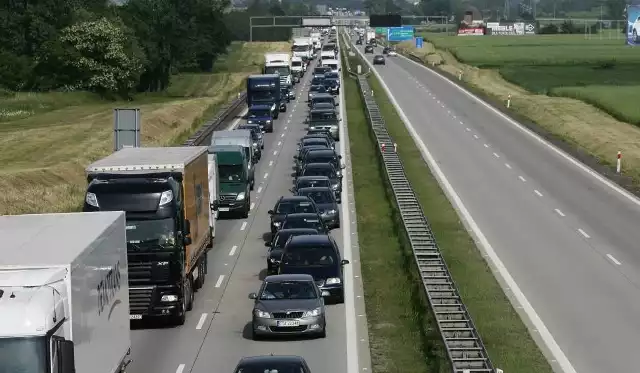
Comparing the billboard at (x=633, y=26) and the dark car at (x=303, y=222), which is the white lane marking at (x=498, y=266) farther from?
the billboard at (x=633, y=26)

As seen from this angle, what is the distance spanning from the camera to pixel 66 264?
1298cm

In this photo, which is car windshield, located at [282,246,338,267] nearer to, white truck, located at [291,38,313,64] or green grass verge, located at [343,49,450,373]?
green grass verge, located at [343,49,450,373]

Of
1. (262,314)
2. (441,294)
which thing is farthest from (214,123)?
(262,314)

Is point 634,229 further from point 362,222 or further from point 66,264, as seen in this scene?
point 66,264

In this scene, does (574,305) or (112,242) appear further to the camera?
(574,305)

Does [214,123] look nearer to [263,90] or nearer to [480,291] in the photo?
[263,90]

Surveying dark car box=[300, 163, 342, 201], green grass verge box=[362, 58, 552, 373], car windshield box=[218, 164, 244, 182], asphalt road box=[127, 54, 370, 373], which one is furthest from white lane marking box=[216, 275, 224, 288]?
dark car box=[300, 163, 342, 201]

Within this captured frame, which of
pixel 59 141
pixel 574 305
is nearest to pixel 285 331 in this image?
pixel 574 305

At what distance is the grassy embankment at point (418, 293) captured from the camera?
21.8 m

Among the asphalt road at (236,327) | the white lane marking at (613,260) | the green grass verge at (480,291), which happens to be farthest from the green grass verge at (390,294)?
the white lane marking at (613,260)

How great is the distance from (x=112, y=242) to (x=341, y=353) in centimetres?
733

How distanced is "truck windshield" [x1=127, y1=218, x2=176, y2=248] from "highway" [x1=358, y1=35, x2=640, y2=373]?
744 centimetres

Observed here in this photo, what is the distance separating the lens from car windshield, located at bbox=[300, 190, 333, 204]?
3881 cm

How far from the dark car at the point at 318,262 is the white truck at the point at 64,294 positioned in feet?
31.3
